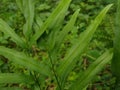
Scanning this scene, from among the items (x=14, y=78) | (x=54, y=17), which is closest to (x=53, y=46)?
(x=54, y=17)

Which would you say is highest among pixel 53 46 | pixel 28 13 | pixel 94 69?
pixel 28 13

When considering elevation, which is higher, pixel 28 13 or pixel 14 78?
pixel 28 13

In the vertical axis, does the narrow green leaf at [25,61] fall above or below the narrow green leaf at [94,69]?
above

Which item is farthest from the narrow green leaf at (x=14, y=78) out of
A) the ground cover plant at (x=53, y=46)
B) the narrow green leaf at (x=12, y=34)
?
the narrow green leaf at (x=12, y=34)

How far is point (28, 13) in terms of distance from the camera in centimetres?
134

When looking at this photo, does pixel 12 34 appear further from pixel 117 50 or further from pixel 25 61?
pixel 117 50

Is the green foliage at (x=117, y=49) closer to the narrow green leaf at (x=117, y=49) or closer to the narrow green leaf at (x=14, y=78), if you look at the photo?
the narrow green leaf at (x=117, y=49)

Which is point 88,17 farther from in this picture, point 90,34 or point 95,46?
point 90,34

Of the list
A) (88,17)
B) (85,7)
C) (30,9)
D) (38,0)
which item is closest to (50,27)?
(30,9)

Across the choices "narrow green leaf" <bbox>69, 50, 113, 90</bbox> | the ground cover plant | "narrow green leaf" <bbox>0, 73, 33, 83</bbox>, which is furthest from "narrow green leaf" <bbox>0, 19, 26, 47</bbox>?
"narrow green leaf" <bbox>69, 50, 113, 90</bbox>

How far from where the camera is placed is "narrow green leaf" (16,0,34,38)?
130 cm

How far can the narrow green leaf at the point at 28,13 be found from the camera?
1303 millimetres

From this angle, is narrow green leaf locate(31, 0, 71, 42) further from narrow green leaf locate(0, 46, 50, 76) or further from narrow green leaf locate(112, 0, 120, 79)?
narrow green leaf locate(112, 0, 120, 79)

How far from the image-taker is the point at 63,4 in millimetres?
1268
